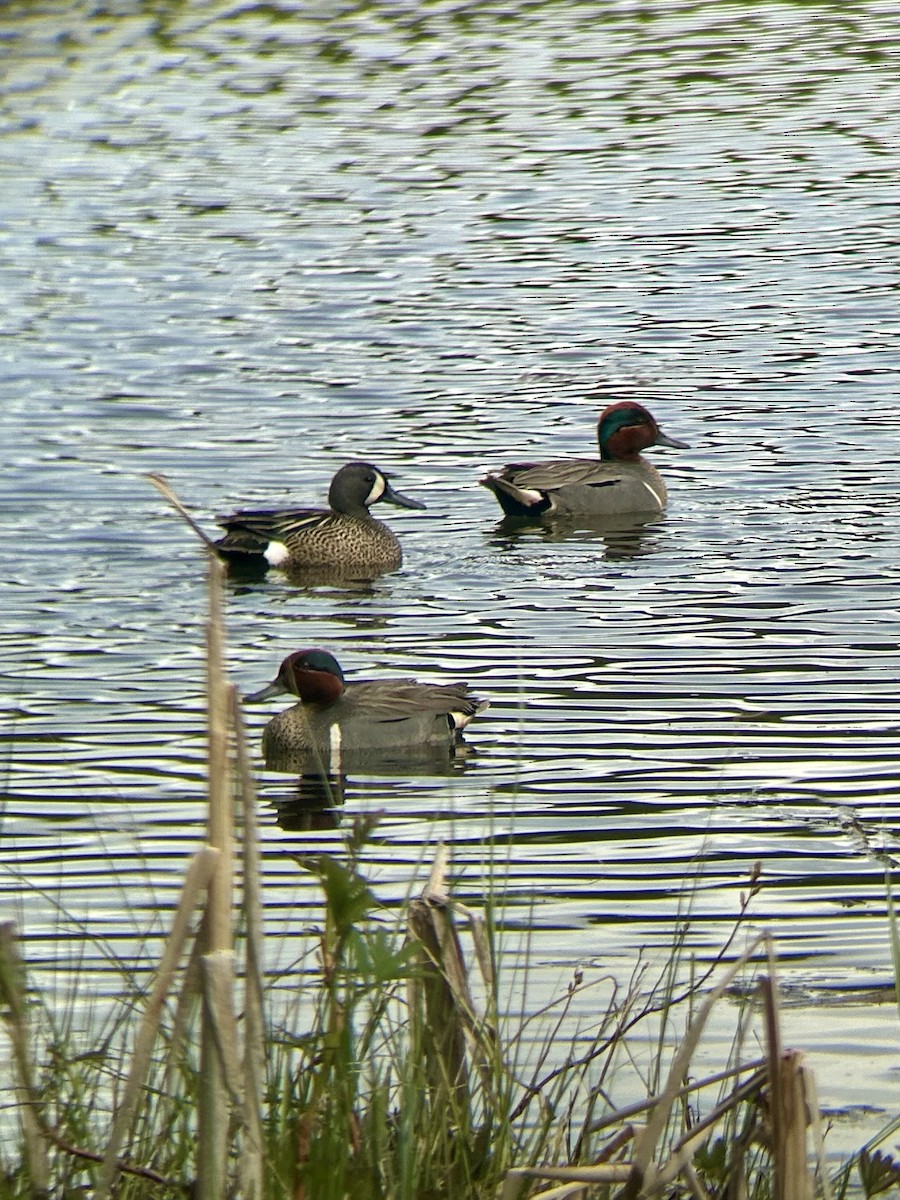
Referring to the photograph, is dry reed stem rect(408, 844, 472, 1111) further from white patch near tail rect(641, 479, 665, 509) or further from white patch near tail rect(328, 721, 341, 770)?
white patch near tail rect(641, 479, 665, 509)

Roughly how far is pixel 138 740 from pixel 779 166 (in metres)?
16.5

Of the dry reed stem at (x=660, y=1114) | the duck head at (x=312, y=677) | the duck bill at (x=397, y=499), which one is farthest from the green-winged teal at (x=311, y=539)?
the dry reed stem at (x=660, y=1114)

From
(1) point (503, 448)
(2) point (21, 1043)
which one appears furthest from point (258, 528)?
(2) point (21, 1043)

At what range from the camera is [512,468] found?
13328 millimetres

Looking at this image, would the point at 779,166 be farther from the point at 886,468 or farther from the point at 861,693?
the point at 861,693

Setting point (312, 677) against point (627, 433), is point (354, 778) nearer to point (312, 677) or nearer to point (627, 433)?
point (312, 677)

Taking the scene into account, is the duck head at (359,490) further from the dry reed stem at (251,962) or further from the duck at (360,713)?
the dry reed stem at (251,962)

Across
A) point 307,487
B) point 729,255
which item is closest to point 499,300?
point 729,255

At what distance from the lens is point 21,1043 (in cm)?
323

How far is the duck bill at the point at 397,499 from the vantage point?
13.2 meters

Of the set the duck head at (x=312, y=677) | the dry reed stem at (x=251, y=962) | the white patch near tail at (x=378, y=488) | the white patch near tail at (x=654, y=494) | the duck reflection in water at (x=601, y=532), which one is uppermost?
the dry reed stem at (x=251, y=962)

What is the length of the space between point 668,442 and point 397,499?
2.12 m

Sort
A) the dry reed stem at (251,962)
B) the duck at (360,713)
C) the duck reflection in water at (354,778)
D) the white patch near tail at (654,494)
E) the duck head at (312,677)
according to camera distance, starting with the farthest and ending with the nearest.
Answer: the white patch near tail at (654,494)
the duck head at (312,677)
the duck at (360,713)
the duck reflection in water at (354,778)
the dry reed stem at (251,962)

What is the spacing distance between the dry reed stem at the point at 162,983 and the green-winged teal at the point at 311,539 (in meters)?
9.25
